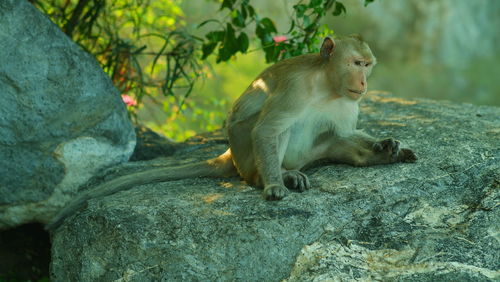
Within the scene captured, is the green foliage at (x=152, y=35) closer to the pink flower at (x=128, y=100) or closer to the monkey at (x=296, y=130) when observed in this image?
the pink flower at (x=128, y=100)

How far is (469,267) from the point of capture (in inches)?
121

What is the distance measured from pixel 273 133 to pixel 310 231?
83 cm

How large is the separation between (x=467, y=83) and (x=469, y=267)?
12.2 meters

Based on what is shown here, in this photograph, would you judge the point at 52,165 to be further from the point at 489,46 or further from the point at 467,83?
the point at 489,46

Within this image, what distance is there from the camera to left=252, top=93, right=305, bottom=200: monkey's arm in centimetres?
389

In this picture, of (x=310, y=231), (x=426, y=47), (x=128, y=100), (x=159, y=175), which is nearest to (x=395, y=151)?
(x=310, y=231)

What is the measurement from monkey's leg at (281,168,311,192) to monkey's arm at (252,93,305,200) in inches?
2.6

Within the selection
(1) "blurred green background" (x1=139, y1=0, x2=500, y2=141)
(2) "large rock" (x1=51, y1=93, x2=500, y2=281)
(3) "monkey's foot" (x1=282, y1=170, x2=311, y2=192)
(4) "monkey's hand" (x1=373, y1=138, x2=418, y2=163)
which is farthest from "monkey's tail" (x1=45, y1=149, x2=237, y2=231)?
(1) "blurred green background" (x1=139, y1=0, x2=500, y2=141)

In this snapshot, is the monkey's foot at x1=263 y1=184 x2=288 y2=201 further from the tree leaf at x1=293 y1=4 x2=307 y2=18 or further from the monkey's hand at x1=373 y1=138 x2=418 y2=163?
the tree leaf at x1=293 y1=4 x2=307 y2=18

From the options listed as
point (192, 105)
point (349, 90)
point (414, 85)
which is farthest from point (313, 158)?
point (414, 85)

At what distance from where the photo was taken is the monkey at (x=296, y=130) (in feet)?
13.1

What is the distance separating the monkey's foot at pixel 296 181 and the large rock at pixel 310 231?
0.26 ft

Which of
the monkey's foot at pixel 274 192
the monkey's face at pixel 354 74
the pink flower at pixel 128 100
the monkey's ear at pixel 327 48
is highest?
the monkey's ear at pixel 327 48

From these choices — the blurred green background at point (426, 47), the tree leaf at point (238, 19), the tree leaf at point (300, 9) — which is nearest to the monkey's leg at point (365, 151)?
the tree leaf at point (300, 9)
